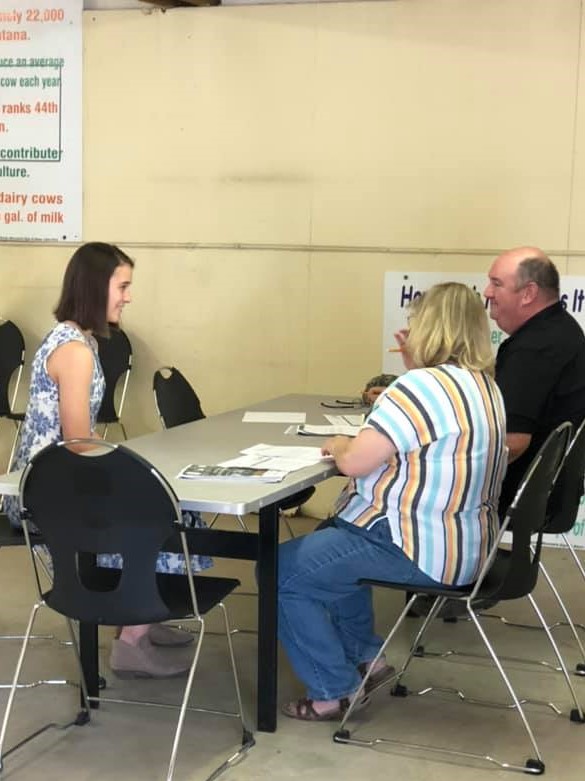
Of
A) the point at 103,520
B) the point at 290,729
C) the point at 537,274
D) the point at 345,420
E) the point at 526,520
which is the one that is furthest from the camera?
the point at 345,420

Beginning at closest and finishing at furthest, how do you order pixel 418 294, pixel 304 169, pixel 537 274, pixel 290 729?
pixel 290 729 → pixel 537 274 → pixel 418 294 → pixel 304 169

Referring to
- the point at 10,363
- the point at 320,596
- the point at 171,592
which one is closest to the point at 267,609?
the point at 320,596

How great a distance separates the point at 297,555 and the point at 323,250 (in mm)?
2751

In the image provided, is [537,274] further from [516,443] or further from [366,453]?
[366,453]

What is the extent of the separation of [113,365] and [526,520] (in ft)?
11.0

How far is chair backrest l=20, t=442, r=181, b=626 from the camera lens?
268cm

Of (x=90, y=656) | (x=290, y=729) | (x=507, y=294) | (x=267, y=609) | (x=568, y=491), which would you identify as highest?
(x=507, y=294)

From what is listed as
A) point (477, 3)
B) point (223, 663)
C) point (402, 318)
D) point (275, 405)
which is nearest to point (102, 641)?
point (223, 663)

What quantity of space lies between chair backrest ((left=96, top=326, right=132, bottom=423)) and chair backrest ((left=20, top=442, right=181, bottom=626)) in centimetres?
308

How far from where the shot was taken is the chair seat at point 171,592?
279 centimetres

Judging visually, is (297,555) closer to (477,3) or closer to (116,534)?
(116,534)

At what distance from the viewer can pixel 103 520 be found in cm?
272

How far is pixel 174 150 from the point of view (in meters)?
5.83

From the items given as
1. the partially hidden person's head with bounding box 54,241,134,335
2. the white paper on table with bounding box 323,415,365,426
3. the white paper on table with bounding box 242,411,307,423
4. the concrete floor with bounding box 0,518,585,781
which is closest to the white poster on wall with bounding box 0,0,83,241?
the white paper on table with bounding box 242,411,307,423
